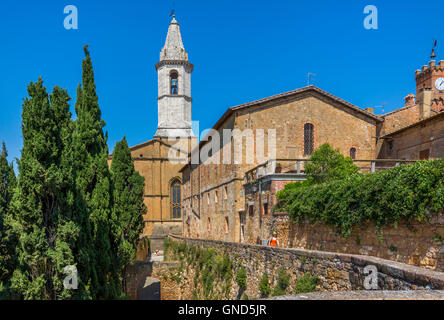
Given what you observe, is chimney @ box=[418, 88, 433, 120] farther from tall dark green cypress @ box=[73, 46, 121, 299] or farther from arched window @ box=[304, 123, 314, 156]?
tall dark green cypress @ box=[73, 46, 121, 299]

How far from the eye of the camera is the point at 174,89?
143ft

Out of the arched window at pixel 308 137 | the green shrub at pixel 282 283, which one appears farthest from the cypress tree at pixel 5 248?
the arched window at pixel 308 137

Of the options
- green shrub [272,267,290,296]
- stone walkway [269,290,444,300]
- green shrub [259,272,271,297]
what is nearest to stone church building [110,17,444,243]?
green shrub [259,272,271,297]

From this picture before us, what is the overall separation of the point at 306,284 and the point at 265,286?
3.00 metres

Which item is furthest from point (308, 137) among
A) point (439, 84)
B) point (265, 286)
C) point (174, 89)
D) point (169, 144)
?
point (174, 89)

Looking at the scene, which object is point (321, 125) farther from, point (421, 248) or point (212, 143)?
point (421, 248)

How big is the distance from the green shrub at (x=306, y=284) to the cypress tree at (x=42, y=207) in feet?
17.5

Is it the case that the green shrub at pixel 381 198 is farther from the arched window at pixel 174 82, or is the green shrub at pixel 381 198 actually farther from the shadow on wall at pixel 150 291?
the arched window at pixel 174 82

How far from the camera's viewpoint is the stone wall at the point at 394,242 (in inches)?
264

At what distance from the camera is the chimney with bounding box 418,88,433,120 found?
2125 cm

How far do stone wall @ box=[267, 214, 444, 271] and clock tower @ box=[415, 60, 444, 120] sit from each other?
48.7 ft

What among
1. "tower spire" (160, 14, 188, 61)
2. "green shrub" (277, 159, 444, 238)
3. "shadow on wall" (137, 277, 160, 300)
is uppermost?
"tower spire" (160, 14, 188, 61)

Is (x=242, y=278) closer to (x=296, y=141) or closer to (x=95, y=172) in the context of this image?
(x=95, y=172)
